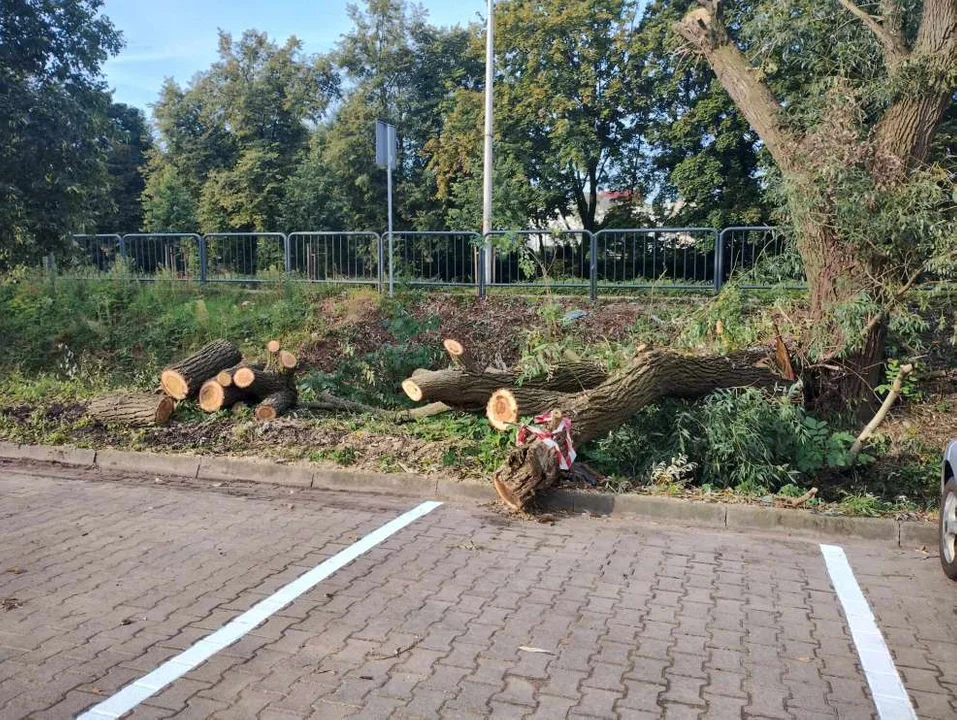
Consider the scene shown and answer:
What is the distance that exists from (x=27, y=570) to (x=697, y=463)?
5.44 m

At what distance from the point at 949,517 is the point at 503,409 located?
3.39m

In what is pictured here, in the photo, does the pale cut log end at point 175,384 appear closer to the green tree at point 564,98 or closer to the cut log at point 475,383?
the cut log at point 475,383

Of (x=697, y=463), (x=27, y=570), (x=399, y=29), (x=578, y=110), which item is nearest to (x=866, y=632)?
(x=697, y=463)

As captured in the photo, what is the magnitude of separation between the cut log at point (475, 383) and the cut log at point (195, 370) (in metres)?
3.03

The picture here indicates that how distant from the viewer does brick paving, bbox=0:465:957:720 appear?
3.49m

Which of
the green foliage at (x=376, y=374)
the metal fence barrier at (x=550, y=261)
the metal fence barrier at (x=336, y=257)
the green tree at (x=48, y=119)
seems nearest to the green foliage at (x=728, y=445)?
the green foliage at (x=376, y=374)

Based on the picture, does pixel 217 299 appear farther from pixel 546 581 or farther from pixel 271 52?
pixel 271 52

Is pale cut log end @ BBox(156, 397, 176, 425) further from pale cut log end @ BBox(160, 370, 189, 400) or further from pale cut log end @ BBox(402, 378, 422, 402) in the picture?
pale cut log end @ BBox(402, 378, 422, 402)

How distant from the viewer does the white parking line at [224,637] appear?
3395 millimetres

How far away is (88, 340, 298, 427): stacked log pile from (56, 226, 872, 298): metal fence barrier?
4.18 metres

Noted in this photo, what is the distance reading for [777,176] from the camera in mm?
9039

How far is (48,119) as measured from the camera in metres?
11.3

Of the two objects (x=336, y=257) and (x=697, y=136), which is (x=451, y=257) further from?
(x=697, y=136)

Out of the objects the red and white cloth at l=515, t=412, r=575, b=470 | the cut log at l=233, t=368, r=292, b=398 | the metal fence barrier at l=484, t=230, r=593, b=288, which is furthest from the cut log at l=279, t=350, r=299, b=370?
the metal fence barrier at l=484, t=230, r=593, b=288
